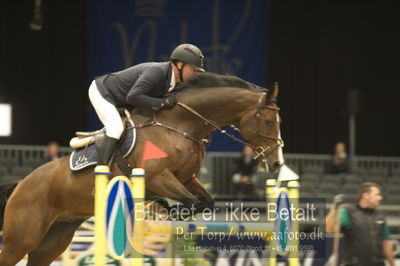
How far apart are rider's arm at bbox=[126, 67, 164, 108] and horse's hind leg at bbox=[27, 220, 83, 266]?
1230 mm

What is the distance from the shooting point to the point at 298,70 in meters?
15.6

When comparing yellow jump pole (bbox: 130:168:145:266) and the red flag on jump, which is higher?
the red flag on jump

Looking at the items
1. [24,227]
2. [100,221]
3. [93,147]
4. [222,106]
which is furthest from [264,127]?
[24,227]

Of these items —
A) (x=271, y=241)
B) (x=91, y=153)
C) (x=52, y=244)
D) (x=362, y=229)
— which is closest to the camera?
(x=271, y=241)

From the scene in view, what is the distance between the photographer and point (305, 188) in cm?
1128

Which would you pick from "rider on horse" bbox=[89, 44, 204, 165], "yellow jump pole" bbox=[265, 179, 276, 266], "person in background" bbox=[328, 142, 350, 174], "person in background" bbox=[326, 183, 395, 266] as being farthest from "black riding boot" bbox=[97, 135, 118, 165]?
"person in background" bbox=[328, 142, 350, 174]

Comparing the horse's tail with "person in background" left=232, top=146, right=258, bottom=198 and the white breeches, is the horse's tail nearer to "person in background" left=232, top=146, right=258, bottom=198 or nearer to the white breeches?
the white breeches

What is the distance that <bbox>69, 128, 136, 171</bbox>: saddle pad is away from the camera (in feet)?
16.4

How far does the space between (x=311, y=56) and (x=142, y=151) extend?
36.8 ft

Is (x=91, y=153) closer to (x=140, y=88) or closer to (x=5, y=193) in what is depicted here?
(x=140, y=88)

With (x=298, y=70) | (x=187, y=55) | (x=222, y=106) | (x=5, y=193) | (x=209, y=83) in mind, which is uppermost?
(x=298, y=70)

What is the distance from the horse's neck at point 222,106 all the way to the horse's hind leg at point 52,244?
1339 millimetres

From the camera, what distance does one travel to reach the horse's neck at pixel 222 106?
16.7 feet

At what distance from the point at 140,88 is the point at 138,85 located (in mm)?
26
